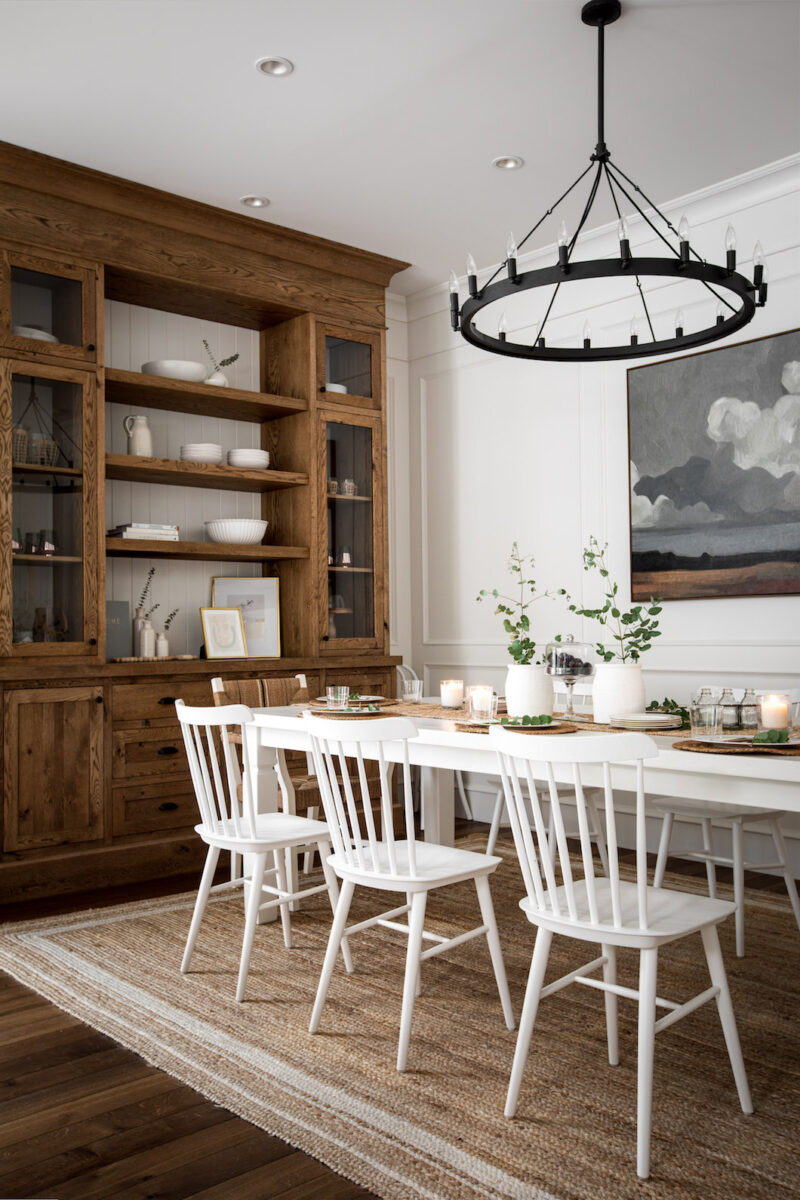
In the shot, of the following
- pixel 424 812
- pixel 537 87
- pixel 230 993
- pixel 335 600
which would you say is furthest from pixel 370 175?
pixel 230 993

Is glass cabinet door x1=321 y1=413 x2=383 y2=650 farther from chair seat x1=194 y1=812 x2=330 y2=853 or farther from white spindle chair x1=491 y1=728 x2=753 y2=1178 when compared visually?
white spindle chair x1=491 y1=728 x2=753 y2=1178

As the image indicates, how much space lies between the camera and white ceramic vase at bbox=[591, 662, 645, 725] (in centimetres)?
275

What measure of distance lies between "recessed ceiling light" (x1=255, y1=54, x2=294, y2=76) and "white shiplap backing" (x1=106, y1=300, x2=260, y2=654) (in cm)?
169

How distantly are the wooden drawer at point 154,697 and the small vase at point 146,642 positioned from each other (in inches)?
13.2

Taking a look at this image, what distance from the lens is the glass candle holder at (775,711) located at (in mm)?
2428

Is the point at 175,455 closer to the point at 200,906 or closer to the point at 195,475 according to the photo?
the point at 195,475

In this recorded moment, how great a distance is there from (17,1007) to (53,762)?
1343 mm

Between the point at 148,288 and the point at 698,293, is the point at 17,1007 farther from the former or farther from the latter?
the point at 698,293

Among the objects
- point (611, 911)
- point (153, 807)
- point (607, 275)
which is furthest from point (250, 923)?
point (607, 275)

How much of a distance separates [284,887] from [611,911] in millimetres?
1663

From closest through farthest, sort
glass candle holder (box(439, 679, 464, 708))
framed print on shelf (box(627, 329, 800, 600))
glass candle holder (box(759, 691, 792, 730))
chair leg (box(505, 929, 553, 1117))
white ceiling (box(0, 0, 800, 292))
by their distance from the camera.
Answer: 1. chair leg (box(505, 929, 553, 1117))
2. glass candle holder (box(759, 691, 792, 730))
3. white ceiling (box(0, 0, 800, 292))
4. glass candle holder (box(439, 679, 464, 708))
5. framed print on shelf (box(627, 329, 800, 600))

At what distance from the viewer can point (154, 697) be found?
4.24 meters

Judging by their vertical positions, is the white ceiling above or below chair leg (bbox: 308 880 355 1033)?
above

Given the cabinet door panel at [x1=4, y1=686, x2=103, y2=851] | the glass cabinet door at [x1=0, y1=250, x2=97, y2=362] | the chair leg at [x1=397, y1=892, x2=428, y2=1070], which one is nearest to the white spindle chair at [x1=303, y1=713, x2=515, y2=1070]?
the chair leg at [x1=397, y1=892, x2=428, y2=1070]
